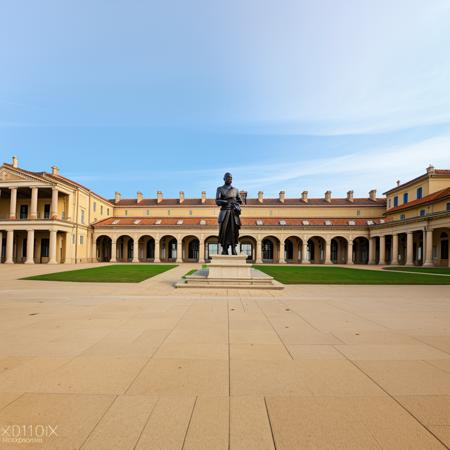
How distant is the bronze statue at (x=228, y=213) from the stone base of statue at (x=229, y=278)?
1.04m

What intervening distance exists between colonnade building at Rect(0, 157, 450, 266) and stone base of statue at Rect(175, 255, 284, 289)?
24460 mm

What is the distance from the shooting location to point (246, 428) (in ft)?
8.70

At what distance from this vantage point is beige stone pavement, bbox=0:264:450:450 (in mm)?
2562

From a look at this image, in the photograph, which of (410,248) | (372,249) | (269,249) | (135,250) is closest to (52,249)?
(135,250)

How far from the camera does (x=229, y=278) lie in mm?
13773

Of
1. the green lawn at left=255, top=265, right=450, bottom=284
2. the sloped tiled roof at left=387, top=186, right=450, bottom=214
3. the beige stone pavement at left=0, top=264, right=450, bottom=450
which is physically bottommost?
the green lawn at left=255, top=265, right=450, bottom=284

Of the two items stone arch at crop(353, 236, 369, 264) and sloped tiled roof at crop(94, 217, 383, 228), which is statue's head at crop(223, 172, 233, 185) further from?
stone arch at crop(353, 236, 369, 264)

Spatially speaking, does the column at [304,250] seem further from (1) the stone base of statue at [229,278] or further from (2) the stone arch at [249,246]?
(1) the stone base of statue at [229,278]

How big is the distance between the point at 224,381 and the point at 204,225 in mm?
43037

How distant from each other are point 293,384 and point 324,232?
150ft

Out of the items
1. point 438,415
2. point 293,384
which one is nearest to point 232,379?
point 293,384

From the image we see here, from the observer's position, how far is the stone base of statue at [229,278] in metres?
13.2

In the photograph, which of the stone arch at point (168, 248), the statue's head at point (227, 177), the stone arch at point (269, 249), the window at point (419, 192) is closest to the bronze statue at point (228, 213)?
the statue's head at point (227, 177)

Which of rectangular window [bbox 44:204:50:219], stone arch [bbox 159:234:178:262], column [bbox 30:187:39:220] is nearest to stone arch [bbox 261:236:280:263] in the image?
stone arch [bbox 159:234:178:262]
